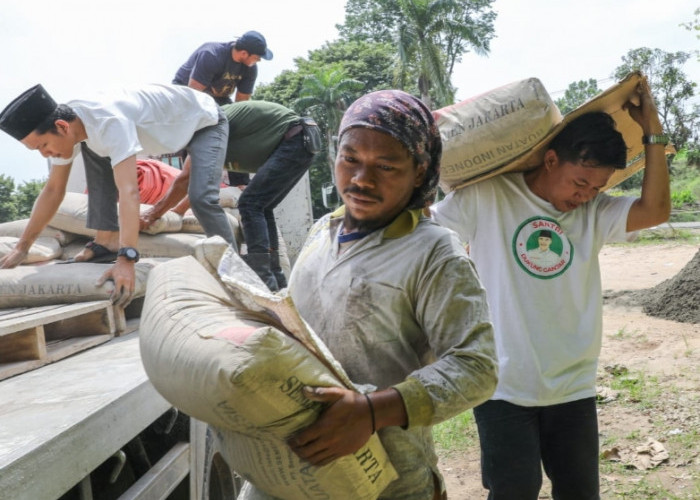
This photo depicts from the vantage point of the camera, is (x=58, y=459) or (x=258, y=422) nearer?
(x=258, y=422)

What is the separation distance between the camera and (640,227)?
2.13 meters

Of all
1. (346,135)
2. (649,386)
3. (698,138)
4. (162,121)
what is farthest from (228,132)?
(698,138)

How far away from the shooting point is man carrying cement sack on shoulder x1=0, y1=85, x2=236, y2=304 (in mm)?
2641

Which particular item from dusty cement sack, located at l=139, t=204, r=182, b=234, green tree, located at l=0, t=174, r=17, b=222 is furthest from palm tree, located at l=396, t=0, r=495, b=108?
dusty cement sack, located at l=139, t=204, r=182, b=234

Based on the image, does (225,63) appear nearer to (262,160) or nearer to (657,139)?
(262,160)

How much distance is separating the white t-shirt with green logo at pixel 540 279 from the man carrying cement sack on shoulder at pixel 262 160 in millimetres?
1561

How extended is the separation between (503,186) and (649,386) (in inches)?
119

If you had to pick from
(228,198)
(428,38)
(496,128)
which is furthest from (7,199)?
(496,128)

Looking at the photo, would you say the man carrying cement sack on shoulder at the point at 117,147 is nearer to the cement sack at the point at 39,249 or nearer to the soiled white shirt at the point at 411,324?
the cement sack at the point at 39,249

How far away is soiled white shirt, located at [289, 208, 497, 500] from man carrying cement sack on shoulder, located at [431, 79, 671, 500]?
0.77 m

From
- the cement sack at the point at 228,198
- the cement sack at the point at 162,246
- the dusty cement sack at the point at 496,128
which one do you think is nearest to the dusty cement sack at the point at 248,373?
the dusty cement sack at the point at 496,128

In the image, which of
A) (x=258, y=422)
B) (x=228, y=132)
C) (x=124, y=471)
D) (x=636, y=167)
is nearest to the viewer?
(x=258, y=422)

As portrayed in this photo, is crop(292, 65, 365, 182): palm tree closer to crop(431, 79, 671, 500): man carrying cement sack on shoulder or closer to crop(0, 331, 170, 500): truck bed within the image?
crop(431, 79, 671, 500): man carrying cement sack on shoulder

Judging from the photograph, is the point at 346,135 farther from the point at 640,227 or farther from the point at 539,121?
the point at 640,227
